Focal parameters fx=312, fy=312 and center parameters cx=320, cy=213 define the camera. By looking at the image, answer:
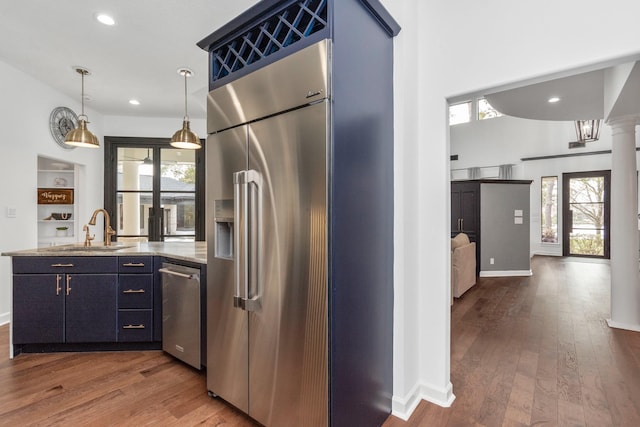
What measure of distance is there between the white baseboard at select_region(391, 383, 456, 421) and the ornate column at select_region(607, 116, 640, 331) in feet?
9.05

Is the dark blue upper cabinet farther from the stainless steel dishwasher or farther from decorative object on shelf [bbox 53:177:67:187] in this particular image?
decorative object on shelf [bbox 53:177:67:187]

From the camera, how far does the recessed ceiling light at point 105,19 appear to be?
2.62 meters

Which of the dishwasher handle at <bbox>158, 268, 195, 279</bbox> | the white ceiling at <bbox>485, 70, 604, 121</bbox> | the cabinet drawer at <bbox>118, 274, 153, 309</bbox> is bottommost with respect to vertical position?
the cabinet drawer at <bbox>118, 274, 153, 309</bbox>

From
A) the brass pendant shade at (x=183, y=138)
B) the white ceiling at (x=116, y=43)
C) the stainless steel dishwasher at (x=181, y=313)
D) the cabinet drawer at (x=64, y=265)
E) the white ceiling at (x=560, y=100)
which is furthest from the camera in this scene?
the brass pendant shade at (x=183, y=138)

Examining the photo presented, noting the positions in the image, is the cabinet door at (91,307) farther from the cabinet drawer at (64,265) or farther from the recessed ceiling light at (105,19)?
the recessed ceiling light at (105,19)

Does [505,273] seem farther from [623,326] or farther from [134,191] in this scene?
[134,191]

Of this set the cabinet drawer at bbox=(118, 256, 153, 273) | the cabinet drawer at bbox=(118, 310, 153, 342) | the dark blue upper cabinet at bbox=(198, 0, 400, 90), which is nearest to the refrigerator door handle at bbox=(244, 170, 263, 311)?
the dark blue upper cabinet at bbox=(198, 0, 400, 90)

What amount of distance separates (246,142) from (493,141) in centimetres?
1011

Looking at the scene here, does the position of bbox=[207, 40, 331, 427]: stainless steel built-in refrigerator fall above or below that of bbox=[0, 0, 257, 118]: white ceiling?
below

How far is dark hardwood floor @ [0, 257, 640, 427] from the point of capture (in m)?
1.92

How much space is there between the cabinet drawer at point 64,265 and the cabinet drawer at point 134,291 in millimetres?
153

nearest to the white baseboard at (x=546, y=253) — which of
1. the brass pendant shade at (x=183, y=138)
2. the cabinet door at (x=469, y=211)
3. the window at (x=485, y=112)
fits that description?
the window at (x=485, y=112)

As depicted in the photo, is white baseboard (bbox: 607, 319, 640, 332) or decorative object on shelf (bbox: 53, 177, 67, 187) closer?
white baseboard (bbox: 607, 319, 640, 332)

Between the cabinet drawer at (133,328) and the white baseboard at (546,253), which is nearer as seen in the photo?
the cabinet drawer at (133,328)
